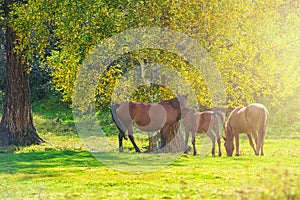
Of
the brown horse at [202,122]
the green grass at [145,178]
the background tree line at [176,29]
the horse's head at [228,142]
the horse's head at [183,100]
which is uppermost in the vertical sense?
the background tree line at [176,29]

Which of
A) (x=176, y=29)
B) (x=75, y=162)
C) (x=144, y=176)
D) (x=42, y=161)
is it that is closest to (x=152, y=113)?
(x=176, y=29)

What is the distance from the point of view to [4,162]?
2048 centimetres

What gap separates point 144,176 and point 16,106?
13183mm

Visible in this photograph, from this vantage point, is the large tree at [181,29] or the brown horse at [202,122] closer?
the large tree at [181,29]

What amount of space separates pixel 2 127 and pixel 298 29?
15444mm

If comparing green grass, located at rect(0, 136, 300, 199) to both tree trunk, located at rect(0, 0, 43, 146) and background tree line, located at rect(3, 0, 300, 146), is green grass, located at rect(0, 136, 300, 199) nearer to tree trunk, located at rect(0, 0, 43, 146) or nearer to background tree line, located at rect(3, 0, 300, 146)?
background tree line, located at rect(3, 0, 300, 146)

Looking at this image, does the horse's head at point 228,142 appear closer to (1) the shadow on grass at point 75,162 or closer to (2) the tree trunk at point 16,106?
(1) the shadow on grass at point 75,162

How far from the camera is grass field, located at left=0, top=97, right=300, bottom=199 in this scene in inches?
428

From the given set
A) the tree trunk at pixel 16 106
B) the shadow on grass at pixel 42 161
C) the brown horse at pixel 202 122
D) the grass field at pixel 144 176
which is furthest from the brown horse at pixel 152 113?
the tree trunk at pixel 16 106

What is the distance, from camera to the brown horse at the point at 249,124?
2247cm

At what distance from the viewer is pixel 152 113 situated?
74.4 feet

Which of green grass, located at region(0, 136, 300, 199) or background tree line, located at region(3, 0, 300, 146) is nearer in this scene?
green grass, located at region(0, 136, 300, 199)

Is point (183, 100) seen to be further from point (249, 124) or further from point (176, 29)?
point (176, 29)

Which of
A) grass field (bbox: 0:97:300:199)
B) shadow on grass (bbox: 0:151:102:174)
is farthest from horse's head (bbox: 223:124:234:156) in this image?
shadow on grass (bbox: 0:151:102:174)
